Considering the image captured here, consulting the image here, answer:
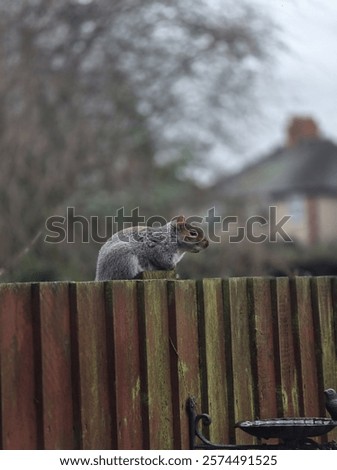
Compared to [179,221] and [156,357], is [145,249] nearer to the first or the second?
[179,221]

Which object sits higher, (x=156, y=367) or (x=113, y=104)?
(x=113, y=104)

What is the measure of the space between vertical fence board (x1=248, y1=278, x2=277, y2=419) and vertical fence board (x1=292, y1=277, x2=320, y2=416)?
18 cm

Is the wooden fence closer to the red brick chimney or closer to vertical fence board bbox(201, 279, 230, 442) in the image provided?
vertical fence board bbox(201, 279, 230, 442)

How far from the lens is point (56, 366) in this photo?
3838mm

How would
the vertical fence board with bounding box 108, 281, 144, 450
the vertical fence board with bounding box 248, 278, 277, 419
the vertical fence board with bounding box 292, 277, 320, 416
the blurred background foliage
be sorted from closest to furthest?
the vertical fence board with bounding box 108, 281, 144, 450
the vertical fence board with bounding box 248, 278, 277, 419
the vertical fence board with bounding box 292, 277, 320, 416
the blurred background foliage

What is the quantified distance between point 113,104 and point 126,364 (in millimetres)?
16622

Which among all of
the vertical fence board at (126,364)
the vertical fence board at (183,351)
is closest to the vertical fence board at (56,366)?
the vertical fence board at (126,364)

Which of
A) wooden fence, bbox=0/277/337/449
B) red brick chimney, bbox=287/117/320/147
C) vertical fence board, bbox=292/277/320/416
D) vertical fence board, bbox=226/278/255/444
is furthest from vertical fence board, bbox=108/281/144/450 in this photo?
red brick chimney, bbox=287/117/320/147

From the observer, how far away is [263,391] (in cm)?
484

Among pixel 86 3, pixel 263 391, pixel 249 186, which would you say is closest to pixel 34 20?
pixel 86 3

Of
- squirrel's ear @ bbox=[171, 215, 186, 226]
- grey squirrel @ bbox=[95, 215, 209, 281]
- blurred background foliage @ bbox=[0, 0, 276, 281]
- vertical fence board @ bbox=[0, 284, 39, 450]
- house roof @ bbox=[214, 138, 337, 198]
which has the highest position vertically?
house roof @ bbox=[214, 138, 337, 198]

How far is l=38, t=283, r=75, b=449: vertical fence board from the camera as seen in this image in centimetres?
379

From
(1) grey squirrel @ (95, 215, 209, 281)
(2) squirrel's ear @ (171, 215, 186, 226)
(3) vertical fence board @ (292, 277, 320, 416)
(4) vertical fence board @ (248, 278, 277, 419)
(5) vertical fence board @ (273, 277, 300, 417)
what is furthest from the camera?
(2) squirrel's ear @ (171, 215, 186, 226)

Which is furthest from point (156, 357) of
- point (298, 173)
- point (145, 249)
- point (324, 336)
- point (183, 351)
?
point (298, 173)
